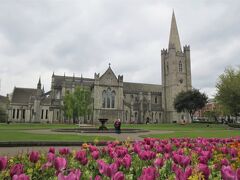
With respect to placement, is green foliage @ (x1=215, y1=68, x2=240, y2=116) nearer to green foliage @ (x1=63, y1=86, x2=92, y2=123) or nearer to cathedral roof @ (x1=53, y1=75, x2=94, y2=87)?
green foliage @ (x1=63, y1=86, x2=92, y2=123)

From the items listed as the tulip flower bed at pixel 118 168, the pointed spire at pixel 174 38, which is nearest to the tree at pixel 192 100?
the pointed spire at pixel 174 38

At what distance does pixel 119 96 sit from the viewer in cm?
8406

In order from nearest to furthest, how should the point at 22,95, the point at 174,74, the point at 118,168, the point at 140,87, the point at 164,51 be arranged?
the point at 118,168, the point at 22,95, the point at 174,74, the point at 164,51, the point at 140,87

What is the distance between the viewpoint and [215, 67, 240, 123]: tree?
52500 millimetres

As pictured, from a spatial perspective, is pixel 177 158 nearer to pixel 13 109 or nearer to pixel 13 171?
pixel 13 171

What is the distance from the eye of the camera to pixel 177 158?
4250 millimetres

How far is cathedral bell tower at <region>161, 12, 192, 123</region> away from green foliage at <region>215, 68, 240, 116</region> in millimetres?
37766

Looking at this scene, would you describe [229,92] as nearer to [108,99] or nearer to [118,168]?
[108,99]

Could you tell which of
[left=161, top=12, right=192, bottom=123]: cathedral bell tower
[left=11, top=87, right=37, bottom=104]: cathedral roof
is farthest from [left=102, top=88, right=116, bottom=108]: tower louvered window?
[left=11, top=87, right=37, bottom=104]: cathedral roof

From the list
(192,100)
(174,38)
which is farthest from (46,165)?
(174,38)

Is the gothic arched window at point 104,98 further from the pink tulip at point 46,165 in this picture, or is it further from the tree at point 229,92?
the pink tulip at point 46,165

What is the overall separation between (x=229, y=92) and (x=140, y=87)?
53911 mm

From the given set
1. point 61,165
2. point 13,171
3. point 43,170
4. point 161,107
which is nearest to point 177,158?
point 61,165

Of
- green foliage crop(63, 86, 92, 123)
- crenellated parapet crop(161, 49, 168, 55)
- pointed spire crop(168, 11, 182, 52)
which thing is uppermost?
pointed spire crop(168, 11, 182, 52)
